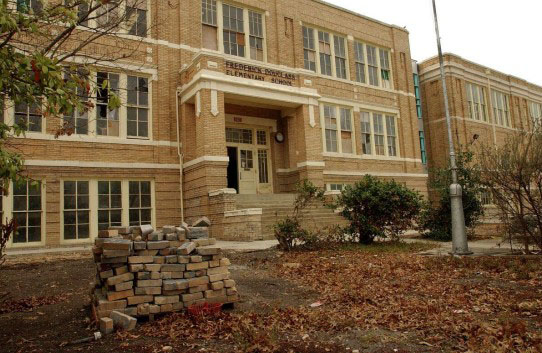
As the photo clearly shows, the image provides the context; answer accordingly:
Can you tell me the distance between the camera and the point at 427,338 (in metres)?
4.28

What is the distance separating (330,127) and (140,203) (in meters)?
10.7

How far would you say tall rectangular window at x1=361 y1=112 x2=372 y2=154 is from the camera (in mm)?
23094

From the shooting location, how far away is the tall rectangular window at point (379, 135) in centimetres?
2375

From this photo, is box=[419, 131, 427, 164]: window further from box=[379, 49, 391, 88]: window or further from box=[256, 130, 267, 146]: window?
box=[256, 130, 267, 146]: window

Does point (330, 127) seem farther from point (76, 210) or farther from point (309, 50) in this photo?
point (76, 210)

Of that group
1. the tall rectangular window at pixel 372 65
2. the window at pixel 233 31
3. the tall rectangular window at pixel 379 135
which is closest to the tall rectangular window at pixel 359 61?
the tall rectangular window at pixel 372 65

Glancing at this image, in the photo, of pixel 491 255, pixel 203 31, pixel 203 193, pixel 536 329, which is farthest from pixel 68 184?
pixel 536 329

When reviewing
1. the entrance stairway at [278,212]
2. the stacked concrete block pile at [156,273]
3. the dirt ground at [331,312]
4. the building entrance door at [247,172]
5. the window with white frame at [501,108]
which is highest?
the window with white frame at [501,108]

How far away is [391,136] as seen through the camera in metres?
24.5

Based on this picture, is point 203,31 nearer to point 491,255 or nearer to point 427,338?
point 491,255

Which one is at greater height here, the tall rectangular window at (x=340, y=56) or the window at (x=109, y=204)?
the tall rectangular window at (x=340, y=56)

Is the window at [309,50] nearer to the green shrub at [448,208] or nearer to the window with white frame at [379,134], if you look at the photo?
the window with white frame at [379,134]

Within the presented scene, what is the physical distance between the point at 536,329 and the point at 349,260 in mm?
5411

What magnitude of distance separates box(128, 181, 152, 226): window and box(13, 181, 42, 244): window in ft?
10.2
